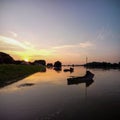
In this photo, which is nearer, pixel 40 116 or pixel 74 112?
pixel 40 116

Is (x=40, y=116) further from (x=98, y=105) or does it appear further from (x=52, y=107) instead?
(x=98, y=105)

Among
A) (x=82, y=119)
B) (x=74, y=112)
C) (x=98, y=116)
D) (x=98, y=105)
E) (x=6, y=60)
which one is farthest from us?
(x=6, y=60)

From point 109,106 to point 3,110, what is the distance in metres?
10.6

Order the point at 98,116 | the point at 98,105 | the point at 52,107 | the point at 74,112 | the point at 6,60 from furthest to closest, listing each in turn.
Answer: the point at 6,60, the point at 98,105, the point at 52,107, the point at 74,112, the point at 98,116

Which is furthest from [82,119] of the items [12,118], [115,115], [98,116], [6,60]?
[6,60]

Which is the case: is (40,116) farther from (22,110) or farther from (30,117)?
(22,110)

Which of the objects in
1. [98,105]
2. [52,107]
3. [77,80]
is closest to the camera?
[52,107]

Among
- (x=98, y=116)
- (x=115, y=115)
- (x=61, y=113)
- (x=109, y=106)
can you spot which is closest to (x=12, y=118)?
(x=61, y=113)

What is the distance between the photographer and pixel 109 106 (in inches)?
701

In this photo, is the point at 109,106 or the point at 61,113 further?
the point at 109,106

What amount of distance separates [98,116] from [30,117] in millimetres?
5568

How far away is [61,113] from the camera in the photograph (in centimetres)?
1467

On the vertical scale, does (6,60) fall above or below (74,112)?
above

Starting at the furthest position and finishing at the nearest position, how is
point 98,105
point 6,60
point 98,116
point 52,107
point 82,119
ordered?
point 6,60 → point 98,105 → point 52,107 → point 98,116 → point 82,119
